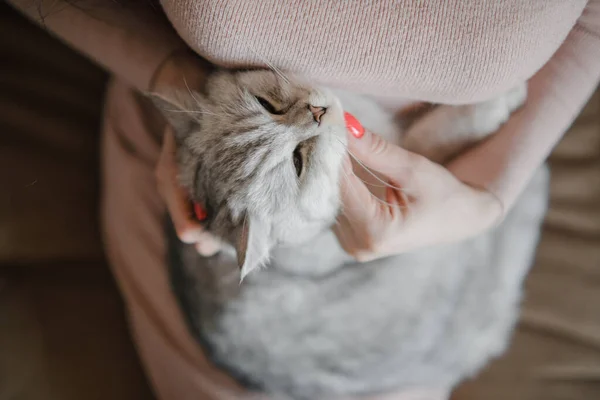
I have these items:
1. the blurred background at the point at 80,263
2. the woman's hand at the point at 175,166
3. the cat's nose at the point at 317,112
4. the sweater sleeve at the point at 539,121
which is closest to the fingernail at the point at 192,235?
the woman's hand at the point at 175,166

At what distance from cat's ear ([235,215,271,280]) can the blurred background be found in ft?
3.32

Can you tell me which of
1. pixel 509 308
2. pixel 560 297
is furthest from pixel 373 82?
pixel 560 297

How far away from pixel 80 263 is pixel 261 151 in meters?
1.19

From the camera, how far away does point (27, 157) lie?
5.50 ft

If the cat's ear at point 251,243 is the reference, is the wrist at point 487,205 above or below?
above

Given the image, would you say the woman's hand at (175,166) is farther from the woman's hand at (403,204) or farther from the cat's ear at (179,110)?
the woman's hand at (403,204)

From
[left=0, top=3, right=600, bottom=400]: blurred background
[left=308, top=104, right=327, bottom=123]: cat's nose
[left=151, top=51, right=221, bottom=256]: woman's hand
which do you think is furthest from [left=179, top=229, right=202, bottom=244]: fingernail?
[left=0, top=3, right=600, bottom=400]: blurred background

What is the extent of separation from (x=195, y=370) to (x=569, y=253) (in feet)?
4.14

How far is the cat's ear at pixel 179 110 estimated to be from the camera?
0.96 meters

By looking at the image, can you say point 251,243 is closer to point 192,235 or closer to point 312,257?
point 192,235

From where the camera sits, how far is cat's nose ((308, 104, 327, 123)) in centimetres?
86

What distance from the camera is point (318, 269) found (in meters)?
1.27

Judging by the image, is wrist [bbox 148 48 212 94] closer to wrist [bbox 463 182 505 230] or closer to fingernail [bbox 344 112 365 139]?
fingernail [bbox 344 112 365 139]

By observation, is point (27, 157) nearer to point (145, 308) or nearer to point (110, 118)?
point (110, 118)
